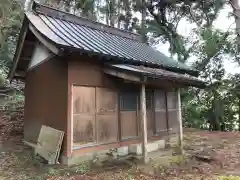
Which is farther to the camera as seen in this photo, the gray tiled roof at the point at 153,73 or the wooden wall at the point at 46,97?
the wooden wall at the point at 46,97

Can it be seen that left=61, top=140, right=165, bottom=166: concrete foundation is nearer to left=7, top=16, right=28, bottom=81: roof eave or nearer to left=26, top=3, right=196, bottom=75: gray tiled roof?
left=26, top=3, right=196, bottom=75: gray tiled roof

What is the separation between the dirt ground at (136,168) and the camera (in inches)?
213

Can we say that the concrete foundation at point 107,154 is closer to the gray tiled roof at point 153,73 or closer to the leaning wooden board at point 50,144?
the leaning wooden board at point 50,144

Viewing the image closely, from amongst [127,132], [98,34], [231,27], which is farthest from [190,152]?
[231,27]

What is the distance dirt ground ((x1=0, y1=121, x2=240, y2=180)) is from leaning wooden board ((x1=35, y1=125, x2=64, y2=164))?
0.22m

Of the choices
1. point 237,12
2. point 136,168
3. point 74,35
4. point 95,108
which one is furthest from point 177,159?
point 237,12

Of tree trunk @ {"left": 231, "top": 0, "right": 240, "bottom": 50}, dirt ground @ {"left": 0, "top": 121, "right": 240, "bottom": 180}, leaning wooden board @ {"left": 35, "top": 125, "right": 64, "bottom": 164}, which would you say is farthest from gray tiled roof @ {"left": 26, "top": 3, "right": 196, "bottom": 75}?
tree trunk @ {"left": 231, "top": 0, "right": 240, "bottom": 50}

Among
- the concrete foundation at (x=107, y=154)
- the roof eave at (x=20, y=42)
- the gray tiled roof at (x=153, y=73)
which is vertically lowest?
the concrete foundation at (x=107, y=154)

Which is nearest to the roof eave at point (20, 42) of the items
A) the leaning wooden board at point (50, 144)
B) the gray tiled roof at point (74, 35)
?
the gray tiled roof at point (74, 35)

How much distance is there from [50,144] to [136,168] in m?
2.54

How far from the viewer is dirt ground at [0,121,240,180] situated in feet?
17.8

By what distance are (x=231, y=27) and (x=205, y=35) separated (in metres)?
1.88

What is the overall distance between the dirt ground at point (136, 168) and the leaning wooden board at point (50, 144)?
0.73 feet

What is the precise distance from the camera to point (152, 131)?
8359mm
